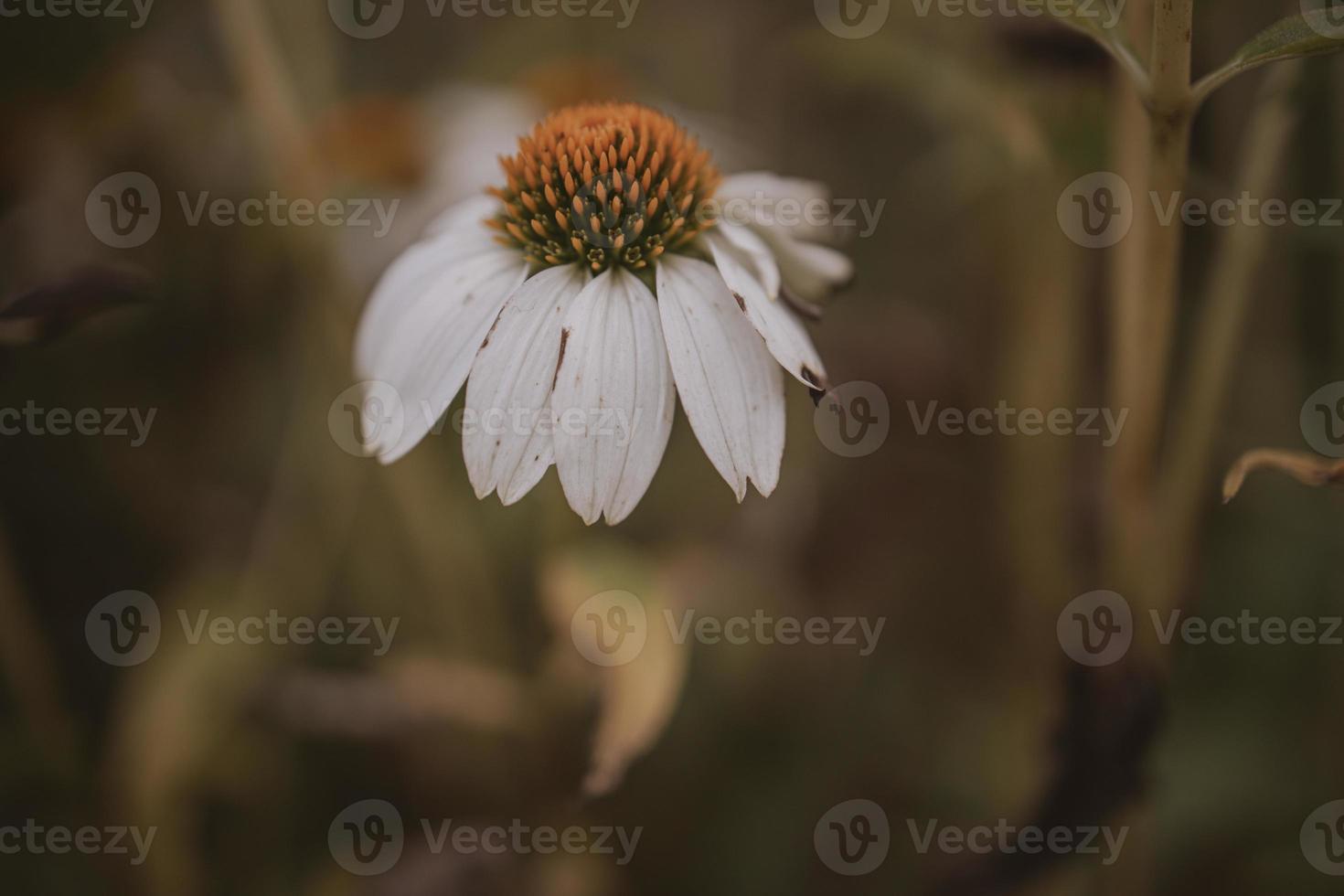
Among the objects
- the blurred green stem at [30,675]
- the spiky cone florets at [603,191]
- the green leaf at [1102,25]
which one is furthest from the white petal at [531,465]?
the blurred green stem at [30,675]

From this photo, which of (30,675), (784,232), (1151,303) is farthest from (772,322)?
(30,675)

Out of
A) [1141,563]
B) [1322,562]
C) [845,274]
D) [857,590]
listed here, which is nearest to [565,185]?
[845,274]

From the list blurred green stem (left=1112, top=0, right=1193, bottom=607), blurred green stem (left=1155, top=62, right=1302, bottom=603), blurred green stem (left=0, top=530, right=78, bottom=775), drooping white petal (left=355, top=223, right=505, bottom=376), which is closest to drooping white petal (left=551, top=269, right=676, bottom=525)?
drooping white petal (left=355, top=223, right=505, bottom=376)

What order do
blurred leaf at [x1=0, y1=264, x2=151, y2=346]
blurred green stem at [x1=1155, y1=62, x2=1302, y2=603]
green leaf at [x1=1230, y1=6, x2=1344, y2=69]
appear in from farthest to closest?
Result: blurred green stem at [x1=1155, y1=62, x2=1302, y2=603]
blurred leaf at [x1=0, y1=264, x2=151, y2=346]
green leaf at [x1=1230, y1=6, x2=1344, y2=69]

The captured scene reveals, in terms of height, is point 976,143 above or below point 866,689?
above

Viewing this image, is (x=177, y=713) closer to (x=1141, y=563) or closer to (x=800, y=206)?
(x=800, y=206)

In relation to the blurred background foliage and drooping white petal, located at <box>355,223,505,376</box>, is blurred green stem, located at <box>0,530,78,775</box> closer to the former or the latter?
the blurred background foliage

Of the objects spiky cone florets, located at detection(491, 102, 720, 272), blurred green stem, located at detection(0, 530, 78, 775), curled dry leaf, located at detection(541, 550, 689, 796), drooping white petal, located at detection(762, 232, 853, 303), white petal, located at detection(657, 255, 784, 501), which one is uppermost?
spiky cone florets, located at detection(491, 102, 720, 272)
